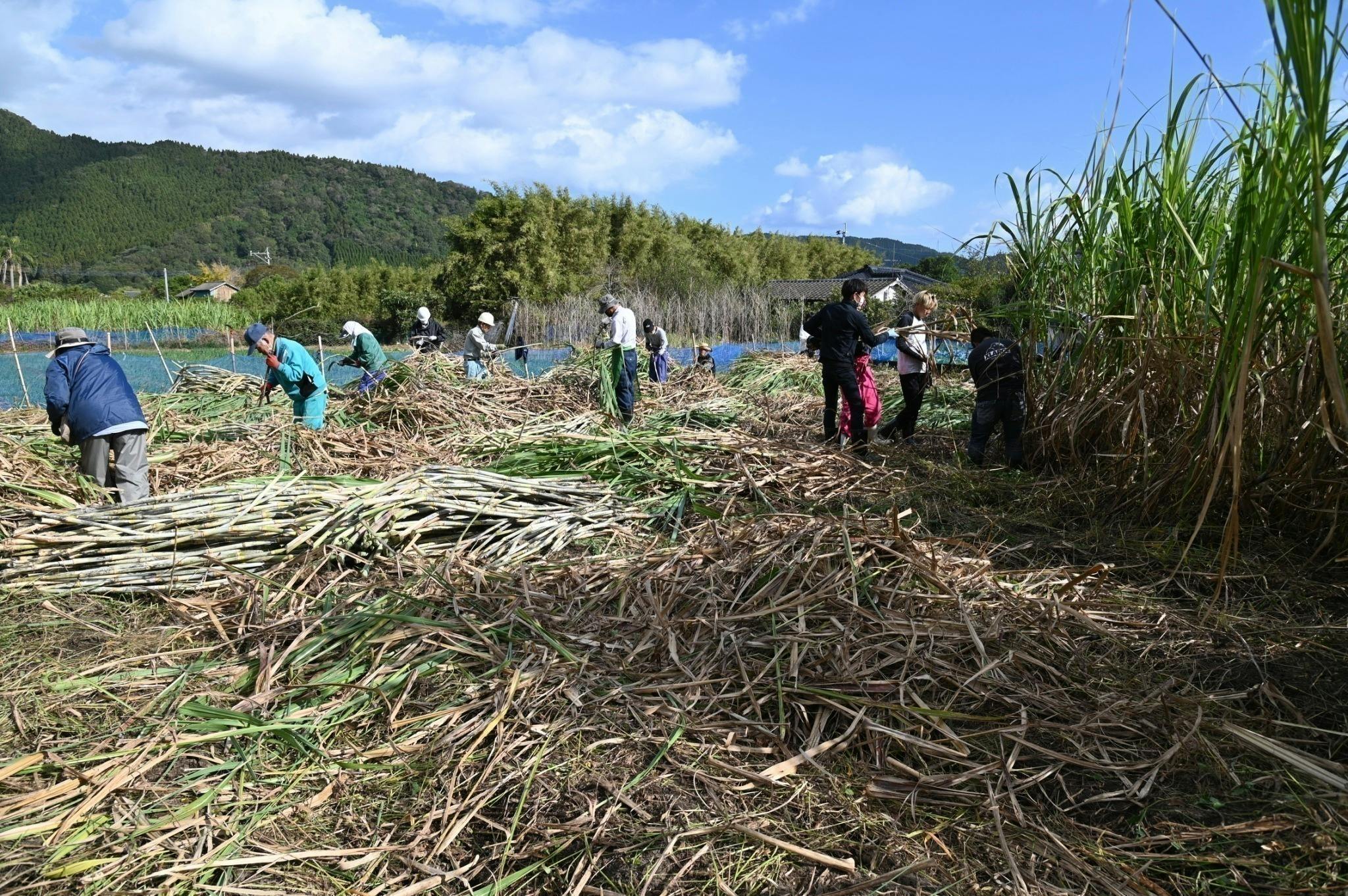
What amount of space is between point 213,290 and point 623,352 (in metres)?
50.1

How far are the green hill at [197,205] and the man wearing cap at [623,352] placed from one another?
8029cm

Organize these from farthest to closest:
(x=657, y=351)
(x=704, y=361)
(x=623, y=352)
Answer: (x=704, y=361) → (x=657, y=351) → (x=623, y=352)

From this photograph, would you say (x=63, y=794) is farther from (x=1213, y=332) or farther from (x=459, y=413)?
(x=459, y=413)

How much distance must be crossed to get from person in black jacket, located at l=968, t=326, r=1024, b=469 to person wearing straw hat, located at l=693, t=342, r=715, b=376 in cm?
584

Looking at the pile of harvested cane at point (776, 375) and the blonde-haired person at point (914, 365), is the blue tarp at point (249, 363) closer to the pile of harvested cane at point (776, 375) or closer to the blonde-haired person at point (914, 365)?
the blonde-haired person at point (914, 365)

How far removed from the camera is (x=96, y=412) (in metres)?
4.50

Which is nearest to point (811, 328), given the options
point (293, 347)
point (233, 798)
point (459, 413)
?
point (459, 413)

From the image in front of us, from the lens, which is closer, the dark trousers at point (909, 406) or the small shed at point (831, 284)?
the dark trousers at point (909, 406)

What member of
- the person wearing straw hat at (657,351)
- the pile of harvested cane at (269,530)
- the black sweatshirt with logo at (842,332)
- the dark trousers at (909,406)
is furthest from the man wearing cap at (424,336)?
the pile of harvested cane at (269,530)

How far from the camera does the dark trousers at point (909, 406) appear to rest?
594 cm

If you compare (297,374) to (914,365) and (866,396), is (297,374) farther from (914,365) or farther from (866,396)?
(914,365)

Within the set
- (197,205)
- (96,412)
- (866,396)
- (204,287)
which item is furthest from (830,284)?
(197,205)

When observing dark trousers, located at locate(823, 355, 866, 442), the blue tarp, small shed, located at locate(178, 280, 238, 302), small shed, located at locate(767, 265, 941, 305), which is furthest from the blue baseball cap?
small shed, located at locate(178, 280, 238, 302)

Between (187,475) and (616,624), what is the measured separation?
368 cm
